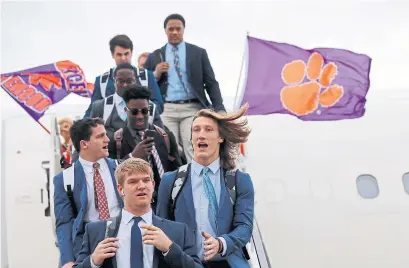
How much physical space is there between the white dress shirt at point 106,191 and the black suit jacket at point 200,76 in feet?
9.06

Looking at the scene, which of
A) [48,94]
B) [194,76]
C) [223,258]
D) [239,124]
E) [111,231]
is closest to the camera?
[111,231]

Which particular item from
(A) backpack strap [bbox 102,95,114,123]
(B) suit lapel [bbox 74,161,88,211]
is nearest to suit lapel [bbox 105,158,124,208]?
(B) suit lapel [bbox 74,161,88,211]

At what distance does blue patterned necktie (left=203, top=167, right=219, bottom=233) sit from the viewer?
381 cm

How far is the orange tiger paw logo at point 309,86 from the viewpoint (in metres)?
8.91

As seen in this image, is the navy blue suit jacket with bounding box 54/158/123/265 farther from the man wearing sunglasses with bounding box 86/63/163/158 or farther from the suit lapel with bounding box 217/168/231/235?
the man wearing sunglasses with bounding box 86/63/163/158

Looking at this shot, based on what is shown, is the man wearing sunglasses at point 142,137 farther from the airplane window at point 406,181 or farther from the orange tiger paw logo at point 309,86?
the airplane window at point 406,181

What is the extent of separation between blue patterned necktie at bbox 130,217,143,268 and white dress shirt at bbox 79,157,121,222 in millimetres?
1006

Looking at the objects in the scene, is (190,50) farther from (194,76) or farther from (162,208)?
(162,208)

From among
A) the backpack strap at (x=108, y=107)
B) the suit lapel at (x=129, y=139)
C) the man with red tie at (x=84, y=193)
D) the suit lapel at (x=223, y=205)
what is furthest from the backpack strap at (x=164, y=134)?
the suit lapel at (x=223, y=205)

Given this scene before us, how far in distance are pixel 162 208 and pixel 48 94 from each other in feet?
27.8

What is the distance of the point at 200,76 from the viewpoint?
7.28 metres

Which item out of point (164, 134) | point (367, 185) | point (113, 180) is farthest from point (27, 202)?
point (113, 180)

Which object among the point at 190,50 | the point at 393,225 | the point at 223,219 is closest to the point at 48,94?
the point at 190,50

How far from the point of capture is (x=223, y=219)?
3781mm
